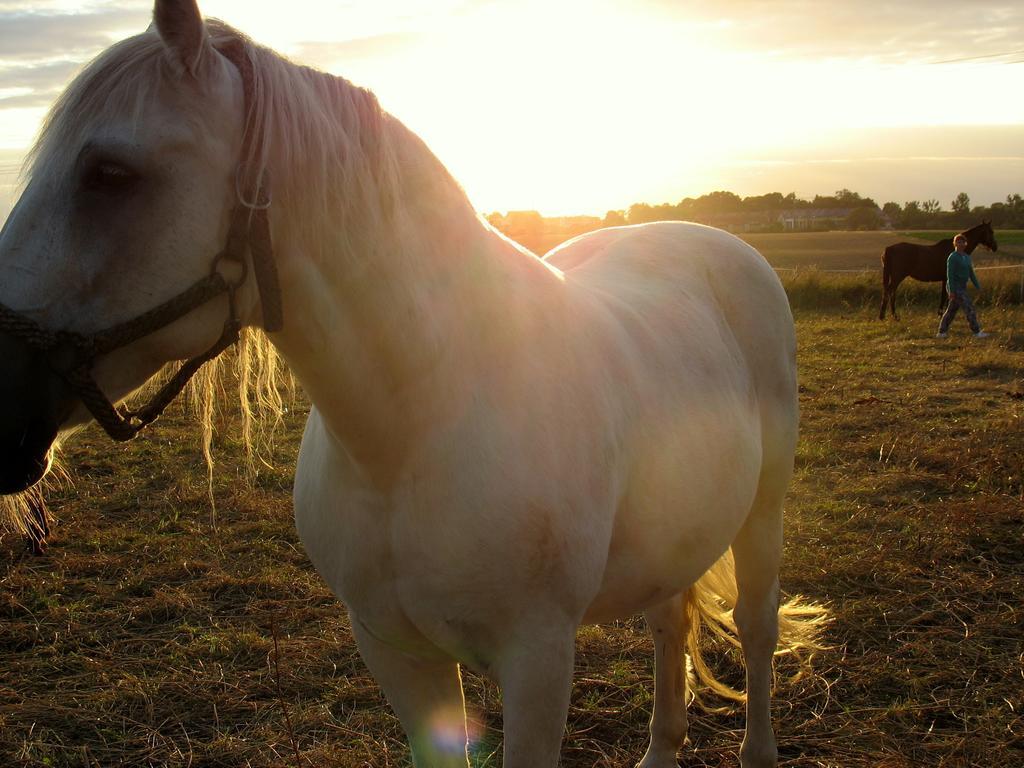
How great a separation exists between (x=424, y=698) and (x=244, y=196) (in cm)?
129

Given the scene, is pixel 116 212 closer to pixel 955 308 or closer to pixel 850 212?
pixel 955 308

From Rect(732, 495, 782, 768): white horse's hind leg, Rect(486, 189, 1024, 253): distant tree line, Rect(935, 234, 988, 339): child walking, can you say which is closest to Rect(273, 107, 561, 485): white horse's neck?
Rect(732, 495, 782, 768): white horse's hind leg

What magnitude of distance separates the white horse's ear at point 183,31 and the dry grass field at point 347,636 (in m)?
0.90

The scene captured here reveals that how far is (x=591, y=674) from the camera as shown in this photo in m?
3.50

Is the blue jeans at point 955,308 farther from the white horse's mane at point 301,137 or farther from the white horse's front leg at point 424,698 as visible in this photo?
the white horse's mane at point 301,137

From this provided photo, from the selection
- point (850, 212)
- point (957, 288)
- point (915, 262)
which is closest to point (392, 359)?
point (957, 288)

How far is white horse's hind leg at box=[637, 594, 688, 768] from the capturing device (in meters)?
2.93

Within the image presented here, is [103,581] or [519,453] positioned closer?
[519,453]

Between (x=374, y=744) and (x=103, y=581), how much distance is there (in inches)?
85.9

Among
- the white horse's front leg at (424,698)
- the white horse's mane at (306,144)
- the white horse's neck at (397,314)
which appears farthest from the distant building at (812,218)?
the white horse's mane at (306,144)

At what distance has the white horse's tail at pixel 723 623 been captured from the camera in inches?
122

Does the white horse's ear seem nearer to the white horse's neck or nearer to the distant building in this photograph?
the white horse's neck

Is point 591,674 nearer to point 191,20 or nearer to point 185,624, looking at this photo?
point 185,624

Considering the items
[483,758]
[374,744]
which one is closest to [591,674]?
[483,758]
